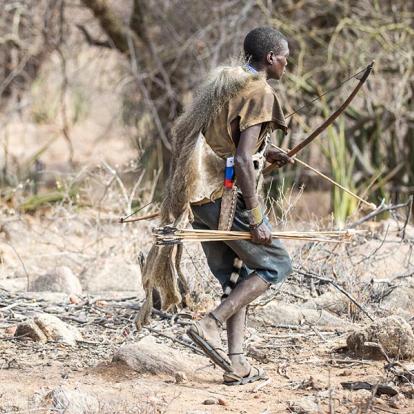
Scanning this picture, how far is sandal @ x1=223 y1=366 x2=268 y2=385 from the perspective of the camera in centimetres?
436

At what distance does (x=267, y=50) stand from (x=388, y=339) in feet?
5.01

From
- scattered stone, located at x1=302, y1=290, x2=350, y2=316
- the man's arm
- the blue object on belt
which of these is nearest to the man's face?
the man's arm

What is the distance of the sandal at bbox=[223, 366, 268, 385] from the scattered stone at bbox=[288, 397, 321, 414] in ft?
1.34

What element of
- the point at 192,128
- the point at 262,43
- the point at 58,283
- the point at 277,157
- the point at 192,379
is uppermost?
the point at 262,43

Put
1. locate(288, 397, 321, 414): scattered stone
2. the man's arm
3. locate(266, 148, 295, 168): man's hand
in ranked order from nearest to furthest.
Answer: locate(288, 397, 321, 414): scattered stone
the man's arm
locate(266, 148, 295, 168): man's hand

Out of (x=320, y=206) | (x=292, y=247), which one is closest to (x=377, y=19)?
(x=320, y=206)

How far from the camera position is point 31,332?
4.91 m

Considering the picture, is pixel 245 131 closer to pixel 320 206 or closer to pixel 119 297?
pixel 119 297

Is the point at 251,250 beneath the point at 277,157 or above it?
beneath

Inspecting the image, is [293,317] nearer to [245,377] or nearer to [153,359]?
[245,377]

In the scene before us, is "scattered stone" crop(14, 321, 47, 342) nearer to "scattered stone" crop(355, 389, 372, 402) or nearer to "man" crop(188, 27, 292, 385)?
"man" crop(188, 27, 292, 385)

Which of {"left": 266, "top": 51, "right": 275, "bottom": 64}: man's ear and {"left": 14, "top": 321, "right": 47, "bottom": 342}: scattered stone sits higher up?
{"left": 266, "top": 51, "right": 275, "bottom": 64}: man's ear

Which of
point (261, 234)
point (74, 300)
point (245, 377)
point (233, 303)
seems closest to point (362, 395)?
point (245, 377)

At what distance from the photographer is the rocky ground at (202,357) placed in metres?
4.02
